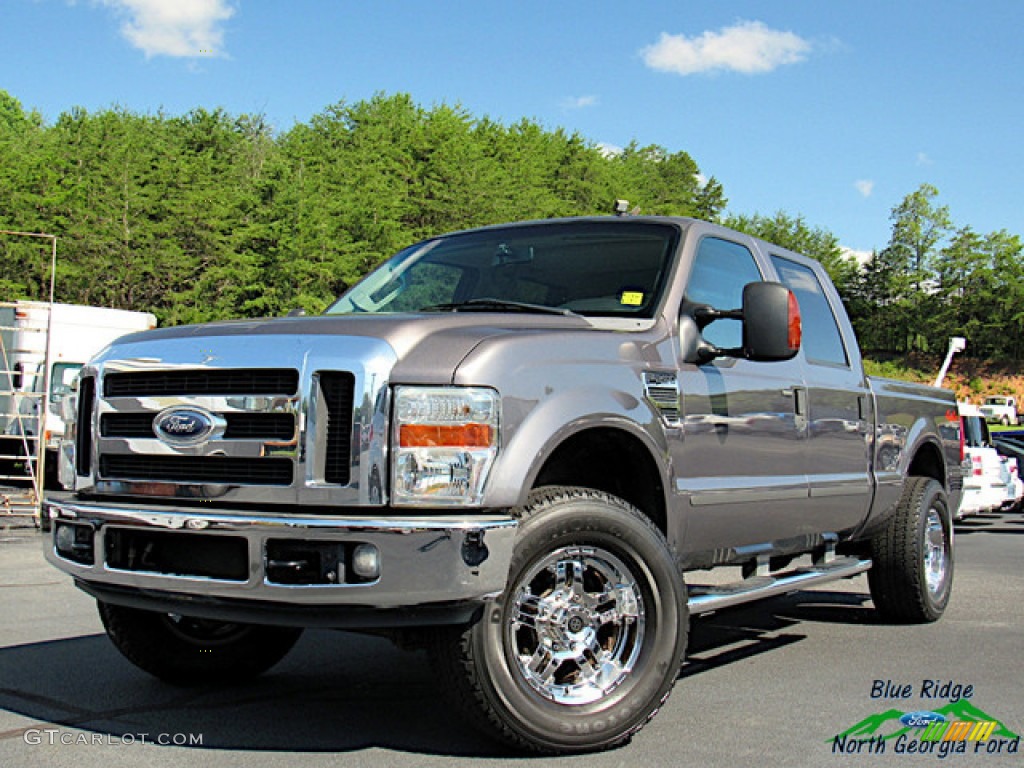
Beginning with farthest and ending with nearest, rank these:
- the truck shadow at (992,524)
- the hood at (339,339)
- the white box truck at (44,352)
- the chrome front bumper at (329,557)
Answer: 1. the white box truck at (44,352)
2. the truck shadow at (992,524)
3. the hood at (339,339)
4. the chrome front bumper at (329,557)

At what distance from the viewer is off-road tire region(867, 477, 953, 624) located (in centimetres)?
713

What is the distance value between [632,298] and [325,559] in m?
2.03

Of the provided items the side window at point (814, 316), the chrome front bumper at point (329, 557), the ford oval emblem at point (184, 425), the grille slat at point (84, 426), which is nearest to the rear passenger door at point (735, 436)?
the side window at point (814, 316)

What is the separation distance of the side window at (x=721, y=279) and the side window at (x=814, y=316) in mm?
465

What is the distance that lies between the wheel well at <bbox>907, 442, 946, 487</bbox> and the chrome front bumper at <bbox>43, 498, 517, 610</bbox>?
473cm

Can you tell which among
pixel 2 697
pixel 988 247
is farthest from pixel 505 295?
pixel 988 247

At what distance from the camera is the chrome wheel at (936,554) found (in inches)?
294

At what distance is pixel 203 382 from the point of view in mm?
4148

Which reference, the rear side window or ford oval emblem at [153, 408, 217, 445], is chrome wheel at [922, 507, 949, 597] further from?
the rear side window

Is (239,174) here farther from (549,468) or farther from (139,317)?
(549,468)

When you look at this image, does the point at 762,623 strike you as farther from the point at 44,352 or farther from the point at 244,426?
the point at 44,352

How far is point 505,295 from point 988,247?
95587 millimetres

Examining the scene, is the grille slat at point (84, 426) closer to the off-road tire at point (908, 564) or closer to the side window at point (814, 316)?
the side window at point (814, 316)

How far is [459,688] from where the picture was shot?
12.6 feet
